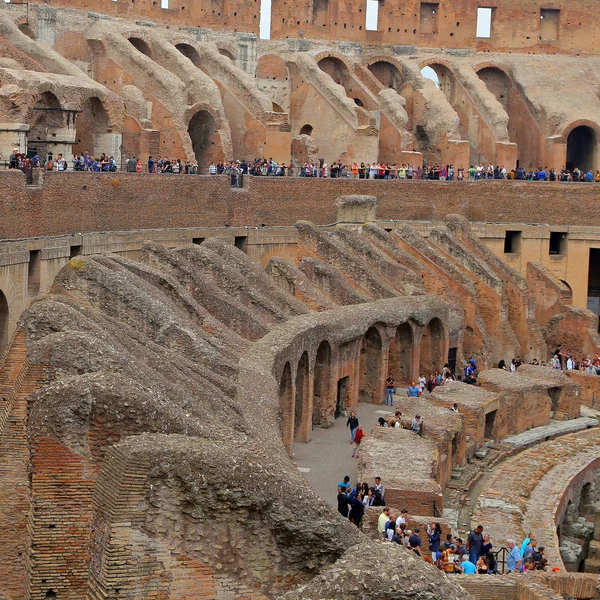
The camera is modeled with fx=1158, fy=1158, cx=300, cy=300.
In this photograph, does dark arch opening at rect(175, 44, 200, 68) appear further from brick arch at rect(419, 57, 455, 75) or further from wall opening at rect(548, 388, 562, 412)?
wall opening at rect(548, 388, 562, 412)

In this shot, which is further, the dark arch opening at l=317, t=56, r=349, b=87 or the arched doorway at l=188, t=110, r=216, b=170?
the dark arch opening at l=317, t=56, r=349, b=87

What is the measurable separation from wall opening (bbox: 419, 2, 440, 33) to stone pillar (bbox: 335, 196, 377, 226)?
41.0ft

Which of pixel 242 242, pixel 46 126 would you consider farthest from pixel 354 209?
pixel 46 126

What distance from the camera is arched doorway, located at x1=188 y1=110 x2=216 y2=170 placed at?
33.7 metres

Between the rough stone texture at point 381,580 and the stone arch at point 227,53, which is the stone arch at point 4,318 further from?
the stone arch at point 227,53

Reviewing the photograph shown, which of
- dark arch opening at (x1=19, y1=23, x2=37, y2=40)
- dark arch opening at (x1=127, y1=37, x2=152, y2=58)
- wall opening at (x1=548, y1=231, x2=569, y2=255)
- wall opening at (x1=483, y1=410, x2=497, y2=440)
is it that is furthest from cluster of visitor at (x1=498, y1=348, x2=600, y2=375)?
dark arch opening at (x1=19, y1=23, x2=37, y2=40)

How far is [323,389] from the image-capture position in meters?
23.8

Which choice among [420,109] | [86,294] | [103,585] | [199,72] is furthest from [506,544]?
[420,109]

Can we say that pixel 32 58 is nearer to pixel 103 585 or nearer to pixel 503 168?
pixel 503 168

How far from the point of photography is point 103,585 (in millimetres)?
9586

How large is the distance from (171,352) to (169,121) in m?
16.4

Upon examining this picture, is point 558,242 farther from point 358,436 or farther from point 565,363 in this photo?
point 358,436

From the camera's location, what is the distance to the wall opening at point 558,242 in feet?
120

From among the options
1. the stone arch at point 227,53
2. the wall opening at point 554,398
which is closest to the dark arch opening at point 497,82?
the stone arch at point 227,53
